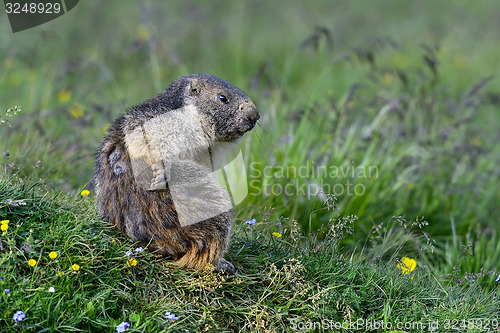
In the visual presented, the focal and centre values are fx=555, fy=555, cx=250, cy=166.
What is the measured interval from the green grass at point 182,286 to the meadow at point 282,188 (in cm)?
1

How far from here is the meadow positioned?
9.79ft

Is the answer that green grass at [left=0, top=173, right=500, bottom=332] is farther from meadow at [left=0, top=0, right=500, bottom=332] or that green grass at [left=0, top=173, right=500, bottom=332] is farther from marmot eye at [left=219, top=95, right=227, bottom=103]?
marmot eye at [left=219, top=95, right=227, bottom=103]

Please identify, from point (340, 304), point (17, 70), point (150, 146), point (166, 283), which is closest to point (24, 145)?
point (150, 146)

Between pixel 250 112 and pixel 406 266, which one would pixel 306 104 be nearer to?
pixel 250 112

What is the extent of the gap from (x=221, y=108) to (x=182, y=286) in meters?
1.15

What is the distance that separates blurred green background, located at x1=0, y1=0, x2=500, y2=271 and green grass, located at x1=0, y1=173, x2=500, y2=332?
487 millimetres

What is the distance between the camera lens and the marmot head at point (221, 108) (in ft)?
11.6

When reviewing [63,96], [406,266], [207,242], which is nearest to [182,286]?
[207,242]

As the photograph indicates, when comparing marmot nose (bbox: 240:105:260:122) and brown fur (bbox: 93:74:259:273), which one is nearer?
brown fur (bbox: 93:74:259:273)

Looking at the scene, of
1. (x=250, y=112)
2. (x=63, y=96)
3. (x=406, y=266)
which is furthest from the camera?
(x=63, y=96)

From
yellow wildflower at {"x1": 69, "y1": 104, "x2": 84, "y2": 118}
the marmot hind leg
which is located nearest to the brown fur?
the marmot hind leg

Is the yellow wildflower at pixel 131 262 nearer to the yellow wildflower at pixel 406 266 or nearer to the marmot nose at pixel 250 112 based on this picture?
the marmot nose at pixel 250 112

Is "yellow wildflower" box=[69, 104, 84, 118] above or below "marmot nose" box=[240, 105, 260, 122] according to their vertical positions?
below

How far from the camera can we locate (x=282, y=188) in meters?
4.67
